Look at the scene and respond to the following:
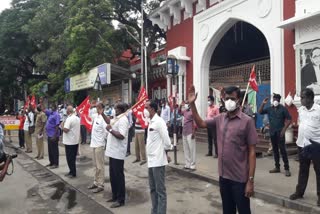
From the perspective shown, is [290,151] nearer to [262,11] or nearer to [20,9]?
[262,11]

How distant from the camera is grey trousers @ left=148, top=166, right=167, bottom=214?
18.5ft

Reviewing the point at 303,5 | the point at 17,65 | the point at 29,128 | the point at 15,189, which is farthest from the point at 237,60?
the point at 17,65

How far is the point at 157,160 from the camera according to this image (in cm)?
577

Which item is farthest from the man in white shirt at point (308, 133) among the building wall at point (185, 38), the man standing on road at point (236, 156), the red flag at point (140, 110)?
the building wall at point (185, 38)

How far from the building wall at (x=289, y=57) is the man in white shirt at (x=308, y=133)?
5.36 m

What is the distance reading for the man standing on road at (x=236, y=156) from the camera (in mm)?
4094

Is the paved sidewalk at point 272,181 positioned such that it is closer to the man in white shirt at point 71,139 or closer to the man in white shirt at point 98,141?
the man in white shirt at point 98,141

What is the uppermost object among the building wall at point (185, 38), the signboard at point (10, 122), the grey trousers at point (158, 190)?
the building wall at point (185, 38)

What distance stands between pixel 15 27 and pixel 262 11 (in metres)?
26.0

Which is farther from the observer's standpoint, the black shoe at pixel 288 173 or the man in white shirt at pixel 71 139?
the man in white shirt at pixel 71 139

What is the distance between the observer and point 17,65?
36.7m

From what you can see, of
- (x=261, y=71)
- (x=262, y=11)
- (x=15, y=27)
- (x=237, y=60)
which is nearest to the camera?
(x=262, y=11)

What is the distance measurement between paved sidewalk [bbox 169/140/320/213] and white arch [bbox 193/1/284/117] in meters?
3.13

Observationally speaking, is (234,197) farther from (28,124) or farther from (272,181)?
(28,124)
